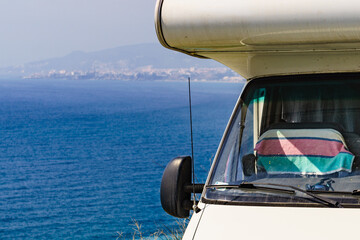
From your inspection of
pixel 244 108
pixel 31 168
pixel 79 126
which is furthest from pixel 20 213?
pixel 244 108

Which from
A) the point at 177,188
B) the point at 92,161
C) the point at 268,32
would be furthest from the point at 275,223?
the point at 92,161

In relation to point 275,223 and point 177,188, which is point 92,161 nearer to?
point 177,188

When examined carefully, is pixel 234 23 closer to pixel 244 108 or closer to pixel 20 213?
pixel 244 108

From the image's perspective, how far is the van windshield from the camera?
10.9 feet

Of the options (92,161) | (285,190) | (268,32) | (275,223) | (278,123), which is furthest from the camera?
(92,161)

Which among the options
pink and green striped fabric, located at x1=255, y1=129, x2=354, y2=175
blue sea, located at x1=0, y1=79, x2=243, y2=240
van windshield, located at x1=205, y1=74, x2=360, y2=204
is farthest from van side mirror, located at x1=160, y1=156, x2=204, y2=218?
blue sea, located at x1=0, y1=79, x2=243, y2=240

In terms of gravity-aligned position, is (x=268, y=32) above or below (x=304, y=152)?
above

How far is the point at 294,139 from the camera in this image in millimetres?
3594

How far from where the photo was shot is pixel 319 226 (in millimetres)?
2809

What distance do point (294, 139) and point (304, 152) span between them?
0.41 feet

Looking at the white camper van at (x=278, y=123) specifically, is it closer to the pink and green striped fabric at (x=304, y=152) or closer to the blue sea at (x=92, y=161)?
the pink and green striped fabric at (x=304, y=152)

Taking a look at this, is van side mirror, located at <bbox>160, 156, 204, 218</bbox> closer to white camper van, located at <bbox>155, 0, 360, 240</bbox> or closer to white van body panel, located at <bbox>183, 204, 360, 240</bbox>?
white camper van, located at <bbox>155, 0, 360, 240</bbox>

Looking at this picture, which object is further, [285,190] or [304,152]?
[304,152]

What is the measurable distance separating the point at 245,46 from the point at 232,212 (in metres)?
1.08
